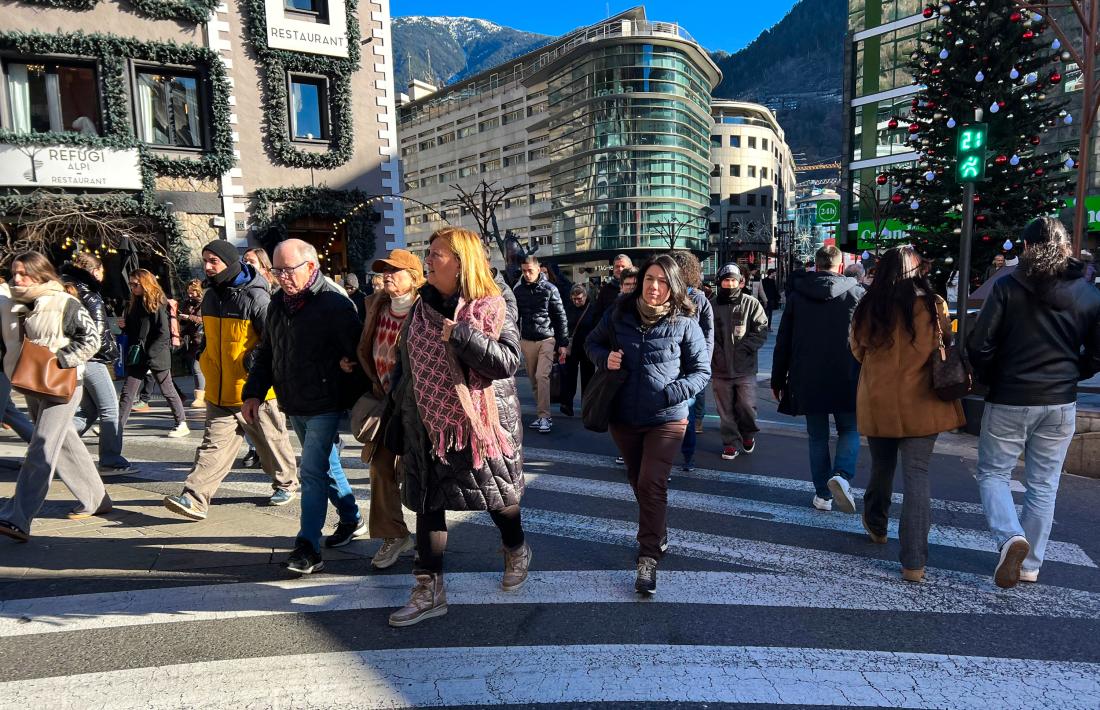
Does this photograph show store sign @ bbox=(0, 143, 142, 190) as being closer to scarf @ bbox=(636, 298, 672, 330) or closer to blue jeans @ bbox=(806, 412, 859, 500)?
scarf @ bbox=(636, 298, 672, 330)

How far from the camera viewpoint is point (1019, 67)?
12.7m

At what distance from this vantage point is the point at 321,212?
17.3m

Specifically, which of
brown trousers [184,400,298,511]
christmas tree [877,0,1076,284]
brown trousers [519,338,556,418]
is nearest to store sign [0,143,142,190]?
brown trousers [519,338,556,418]

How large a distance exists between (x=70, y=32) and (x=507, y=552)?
16.8 metres

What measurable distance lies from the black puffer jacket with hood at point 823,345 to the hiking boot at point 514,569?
248cm

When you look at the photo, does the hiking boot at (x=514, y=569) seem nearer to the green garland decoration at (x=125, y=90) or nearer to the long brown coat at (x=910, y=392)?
the long brown coat at (x=910, y=392)

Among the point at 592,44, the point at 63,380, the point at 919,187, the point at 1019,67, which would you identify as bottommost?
the point at 63,380

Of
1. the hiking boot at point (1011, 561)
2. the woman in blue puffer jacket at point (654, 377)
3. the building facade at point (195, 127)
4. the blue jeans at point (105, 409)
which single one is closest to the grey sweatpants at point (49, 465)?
the blue jeans at point (105, 409)

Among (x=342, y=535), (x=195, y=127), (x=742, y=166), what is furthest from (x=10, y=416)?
(x=742, y=166)

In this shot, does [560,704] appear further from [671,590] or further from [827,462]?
[827,462]

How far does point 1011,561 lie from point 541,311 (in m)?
5.28

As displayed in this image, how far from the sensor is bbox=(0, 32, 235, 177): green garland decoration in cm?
1405

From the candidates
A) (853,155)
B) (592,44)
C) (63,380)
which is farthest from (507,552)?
(592,44)

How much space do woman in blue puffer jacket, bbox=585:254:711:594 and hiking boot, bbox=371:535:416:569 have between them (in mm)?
1431
